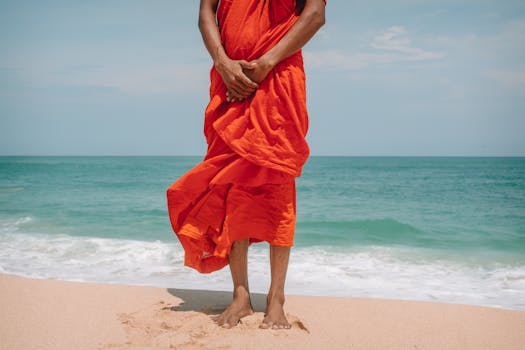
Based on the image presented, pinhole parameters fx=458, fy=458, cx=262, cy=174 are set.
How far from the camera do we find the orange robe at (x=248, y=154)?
238cm

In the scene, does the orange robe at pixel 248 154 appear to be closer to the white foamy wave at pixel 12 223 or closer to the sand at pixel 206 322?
the sand at pixel 206 322

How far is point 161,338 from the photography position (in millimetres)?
2229

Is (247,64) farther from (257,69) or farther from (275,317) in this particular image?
(275,317)

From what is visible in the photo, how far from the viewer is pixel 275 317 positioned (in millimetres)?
2441

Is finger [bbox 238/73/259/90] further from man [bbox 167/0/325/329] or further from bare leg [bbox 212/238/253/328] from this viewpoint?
bare leg [bbox 212/238/253/328]

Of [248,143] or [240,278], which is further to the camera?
[240,278]

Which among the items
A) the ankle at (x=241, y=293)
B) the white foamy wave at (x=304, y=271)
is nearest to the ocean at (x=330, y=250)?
the white foamy wave at (x=304, y=271)

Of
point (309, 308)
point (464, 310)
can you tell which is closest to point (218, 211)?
point (309, 308)

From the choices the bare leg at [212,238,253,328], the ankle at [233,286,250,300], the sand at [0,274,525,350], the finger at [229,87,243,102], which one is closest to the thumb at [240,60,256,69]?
the finger at [229,87,243,102]

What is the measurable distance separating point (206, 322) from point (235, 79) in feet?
4.30

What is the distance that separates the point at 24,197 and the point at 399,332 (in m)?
15.5

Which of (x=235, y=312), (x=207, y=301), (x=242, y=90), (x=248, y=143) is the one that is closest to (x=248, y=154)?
(x=248, y=143)

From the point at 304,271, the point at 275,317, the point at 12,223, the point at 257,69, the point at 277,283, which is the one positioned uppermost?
the point at 257,69

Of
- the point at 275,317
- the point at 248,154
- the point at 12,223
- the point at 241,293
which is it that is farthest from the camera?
the point at 12,223
